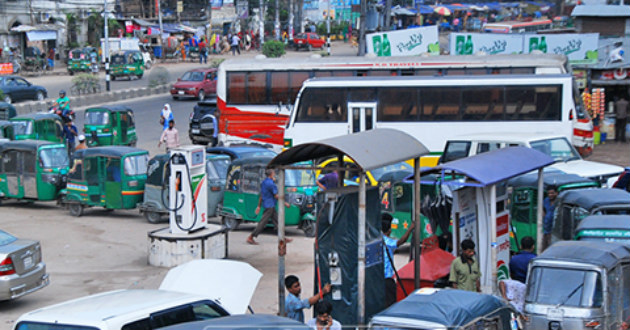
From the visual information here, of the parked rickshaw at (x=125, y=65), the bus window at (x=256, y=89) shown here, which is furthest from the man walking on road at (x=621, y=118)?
the parked rickshaw at (x=125, y=65)

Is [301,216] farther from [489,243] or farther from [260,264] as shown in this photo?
[489,243]

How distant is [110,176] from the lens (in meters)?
17.9

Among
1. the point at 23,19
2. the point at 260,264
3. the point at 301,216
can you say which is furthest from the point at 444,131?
the point at 23,19

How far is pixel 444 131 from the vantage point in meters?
21.6

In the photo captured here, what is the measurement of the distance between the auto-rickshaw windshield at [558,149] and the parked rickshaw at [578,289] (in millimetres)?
6949

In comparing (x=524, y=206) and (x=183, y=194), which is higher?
(x=524, y=206)

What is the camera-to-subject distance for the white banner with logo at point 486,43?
3147 cm

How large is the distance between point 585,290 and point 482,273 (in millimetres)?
1766

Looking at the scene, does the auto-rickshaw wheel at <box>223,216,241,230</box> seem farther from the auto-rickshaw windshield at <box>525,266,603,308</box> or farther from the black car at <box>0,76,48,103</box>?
the black car at <box>0,76,48,103</box>

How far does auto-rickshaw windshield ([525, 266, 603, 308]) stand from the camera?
916 cm

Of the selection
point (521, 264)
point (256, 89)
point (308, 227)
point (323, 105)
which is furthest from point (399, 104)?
point (521, 264)

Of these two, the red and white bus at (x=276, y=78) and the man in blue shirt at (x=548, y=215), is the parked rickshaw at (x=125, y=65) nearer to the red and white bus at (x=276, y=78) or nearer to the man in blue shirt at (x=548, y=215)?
the red and white bus at (x=276, y=78)

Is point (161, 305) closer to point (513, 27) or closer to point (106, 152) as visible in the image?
point (106, 152)

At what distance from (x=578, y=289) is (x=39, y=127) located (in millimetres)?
18564
